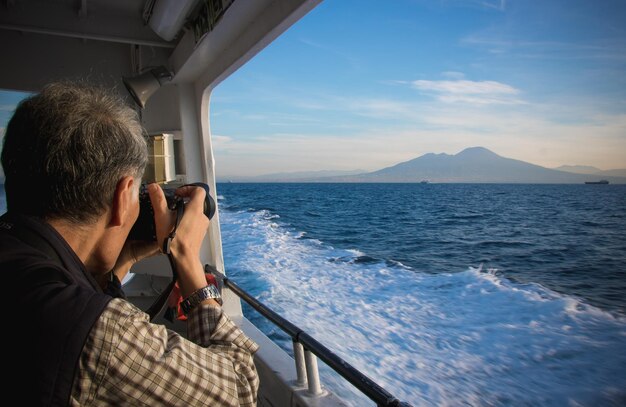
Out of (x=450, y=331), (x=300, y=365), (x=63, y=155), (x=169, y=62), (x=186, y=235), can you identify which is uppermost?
(x=169, y=62)

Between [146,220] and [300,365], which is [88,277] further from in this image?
[300,365]

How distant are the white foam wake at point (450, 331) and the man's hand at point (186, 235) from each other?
2589 mm

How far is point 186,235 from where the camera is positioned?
76cm

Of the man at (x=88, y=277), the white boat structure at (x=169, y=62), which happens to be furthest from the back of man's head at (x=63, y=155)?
the white boat structure at (x=169, y=62)

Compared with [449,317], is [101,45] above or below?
above

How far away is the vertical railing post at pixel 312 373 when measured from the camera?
5.52 feet

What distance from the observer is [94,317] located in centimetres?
48

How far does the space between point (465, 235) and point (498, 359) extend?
430 inches

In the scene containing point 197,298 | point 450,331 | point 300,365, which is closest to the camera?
point 197,298

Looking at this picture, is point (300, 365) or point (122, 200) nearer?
point (122, 200)

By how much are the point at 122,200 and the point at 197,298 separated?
20 centimetres

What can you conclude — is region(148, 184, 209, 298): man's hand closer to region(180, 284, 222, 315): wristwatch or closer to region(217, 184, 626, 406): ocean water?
region(180, 284, 222, 315): wristwatch

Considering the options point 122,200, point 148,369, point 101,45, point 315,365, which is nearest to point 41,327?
point 148,369

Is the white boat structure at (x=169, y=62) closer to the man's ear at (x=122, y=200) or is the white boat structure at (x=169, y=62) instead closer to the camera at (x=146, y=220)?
the camera at (x=146, y=220)
